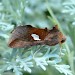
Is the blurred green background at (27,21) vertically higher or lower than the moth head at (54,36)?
higher

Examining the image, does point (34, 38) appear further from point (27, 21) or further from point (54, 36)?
point (27, 21)

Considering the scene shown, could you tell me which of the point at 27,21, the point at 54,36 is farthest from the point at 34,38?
the point at 27,21

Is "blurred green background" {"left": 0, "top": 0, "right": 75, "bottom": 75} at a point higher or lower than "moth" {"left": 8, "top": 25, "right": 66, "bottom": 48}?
higher

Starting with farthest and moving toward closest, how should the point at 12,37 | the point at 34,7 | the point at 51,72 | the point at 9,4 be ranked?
the point at 34,7 → the point at 51,72 → the point at 9,4 → the point at 12,37

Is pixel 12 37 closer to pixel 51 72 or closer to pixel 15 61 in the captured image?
pixel 15 61

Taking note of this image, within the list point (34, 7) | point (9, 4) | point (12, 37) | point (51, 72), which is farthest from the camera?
point (34, 7)

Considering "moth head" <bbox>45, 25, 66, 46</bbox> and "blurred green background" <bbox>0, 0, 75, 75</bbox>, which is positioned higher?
"blurred green background" <bbox>0, 0, 75, 75</bbox>

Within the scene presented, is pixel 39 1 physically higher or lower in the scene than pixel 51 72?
higher

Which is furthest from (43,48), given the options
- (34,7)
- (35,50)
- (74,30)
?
(34,7)
